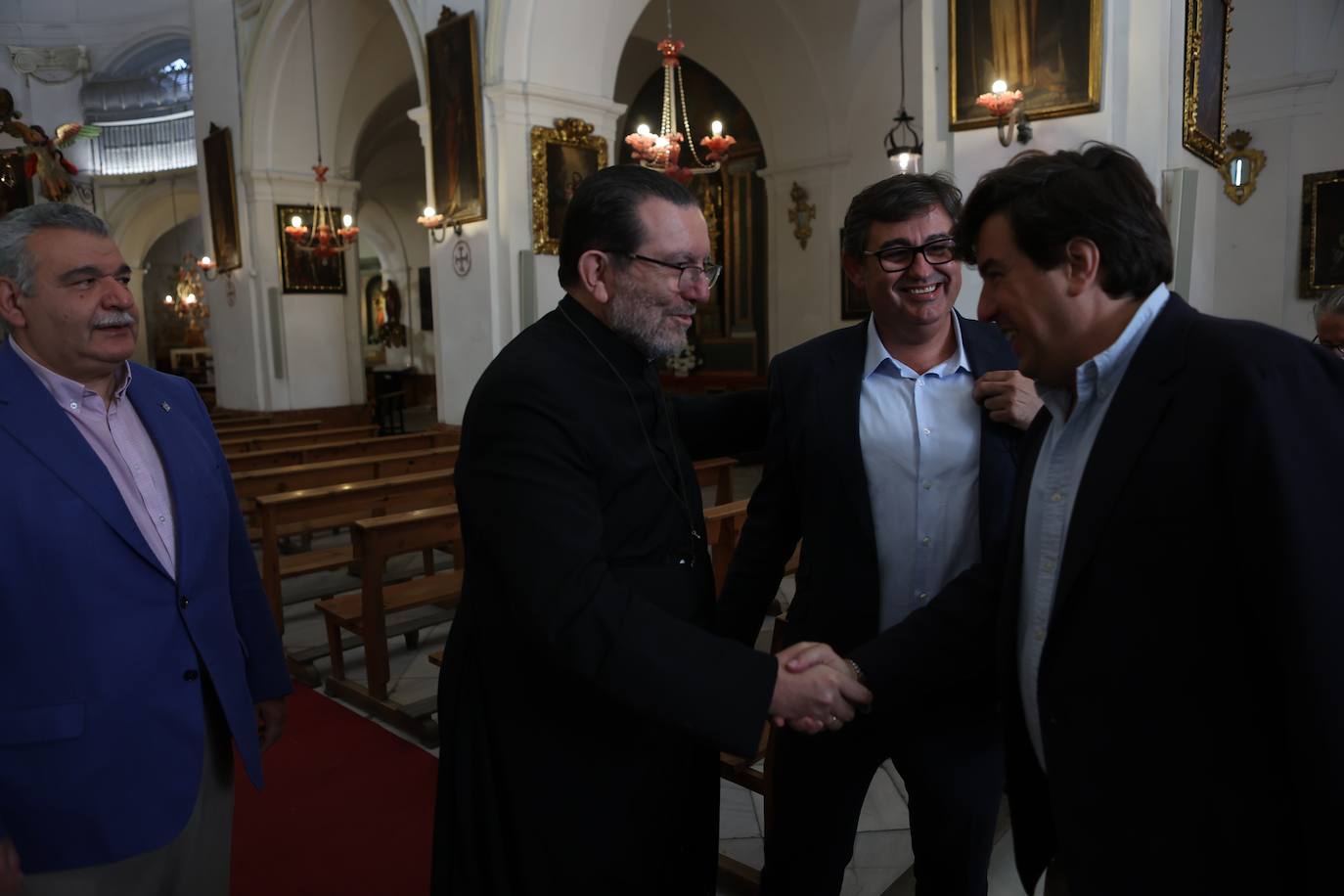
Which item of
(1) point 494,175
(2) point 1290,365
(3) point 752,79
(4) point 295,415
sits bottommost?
(4) point 295,415

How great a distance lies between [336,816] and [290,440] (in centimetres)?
623

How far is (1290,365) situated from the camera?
107 cm

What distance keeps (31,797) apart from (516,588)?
96 cm

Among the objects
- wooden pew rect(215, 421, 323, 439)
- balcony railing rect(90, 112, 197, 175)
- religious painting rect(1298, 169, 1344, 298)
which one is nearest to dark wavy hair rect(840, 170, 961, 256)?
wooden pew rect(215, 421, 323, 439)

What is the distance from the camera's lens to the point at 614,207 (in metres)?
1.73

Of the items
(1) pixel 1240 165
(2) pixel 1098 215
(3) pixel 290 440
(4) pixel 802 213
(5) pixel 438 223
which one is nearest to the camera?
(2) pixel 1098 215

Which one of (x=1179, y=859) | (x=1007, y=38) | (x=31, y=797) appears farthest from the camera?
(x=1007, y=38)

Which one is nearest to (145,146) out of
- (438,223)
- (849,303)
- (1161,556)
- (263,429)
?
(263,429)

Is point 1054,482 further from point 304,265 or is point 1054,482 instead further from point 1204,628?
point 304,265

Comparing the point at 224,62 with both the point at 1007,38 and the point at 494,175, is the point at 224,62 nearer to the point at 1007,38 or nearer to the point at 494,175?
the point at 494,175

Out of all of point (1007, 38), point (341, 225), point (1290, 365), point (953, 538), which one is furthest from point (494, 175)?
point (1290, 365)

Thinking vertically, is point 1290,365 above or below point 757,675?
above

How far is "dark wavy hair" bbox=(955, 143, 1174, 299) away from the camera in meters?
1.25

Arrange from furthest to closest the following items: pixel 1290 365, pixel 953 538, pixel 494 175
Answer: pixel 494 175
pixel 953 538
pixel 1290 365
